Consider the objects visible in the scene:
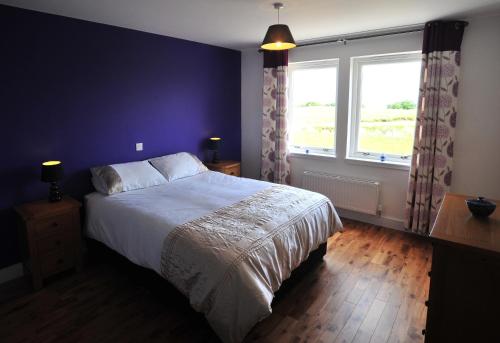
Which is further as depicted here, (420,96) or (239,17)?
(420,96)

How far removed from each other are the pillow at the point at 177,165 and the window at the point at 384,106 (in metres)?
2.07

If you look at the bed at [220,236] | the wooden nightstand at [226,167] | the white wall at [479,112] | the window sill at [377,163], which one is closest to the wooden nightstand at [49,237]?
the bed at [220,236]

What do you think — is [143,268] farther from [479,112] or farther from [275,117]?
[479,112]

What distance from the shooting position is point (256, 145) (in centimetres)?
496

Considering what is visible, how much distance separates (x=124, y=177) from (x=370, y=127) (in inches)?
119

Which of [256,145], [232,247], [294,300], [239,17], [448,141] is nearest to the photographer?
[232,247]

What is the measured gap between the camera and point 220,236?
212 cm

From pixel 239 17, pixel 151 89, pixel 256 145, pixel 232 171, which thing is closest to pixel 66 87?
pixel 151 89

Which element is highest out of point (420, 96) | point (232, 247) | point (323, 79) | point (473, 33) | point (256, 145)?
point (473, 33)

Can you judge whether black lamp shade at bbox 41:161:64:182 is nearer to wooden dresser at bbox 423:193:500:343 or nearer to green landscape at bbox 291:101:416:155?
wooden dresser at bbox 423:193:500:343

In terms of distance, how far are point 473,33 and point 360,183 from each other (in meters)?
1.94

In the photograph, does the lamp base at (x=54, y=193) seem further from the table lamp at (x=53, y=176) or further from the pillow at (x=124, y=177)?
the pillow at (x=124, y=177)

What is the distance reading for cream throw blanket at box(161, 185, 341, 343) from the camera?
5.99 feet

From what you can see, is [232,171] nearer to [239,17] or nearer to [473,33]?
[239,17]
